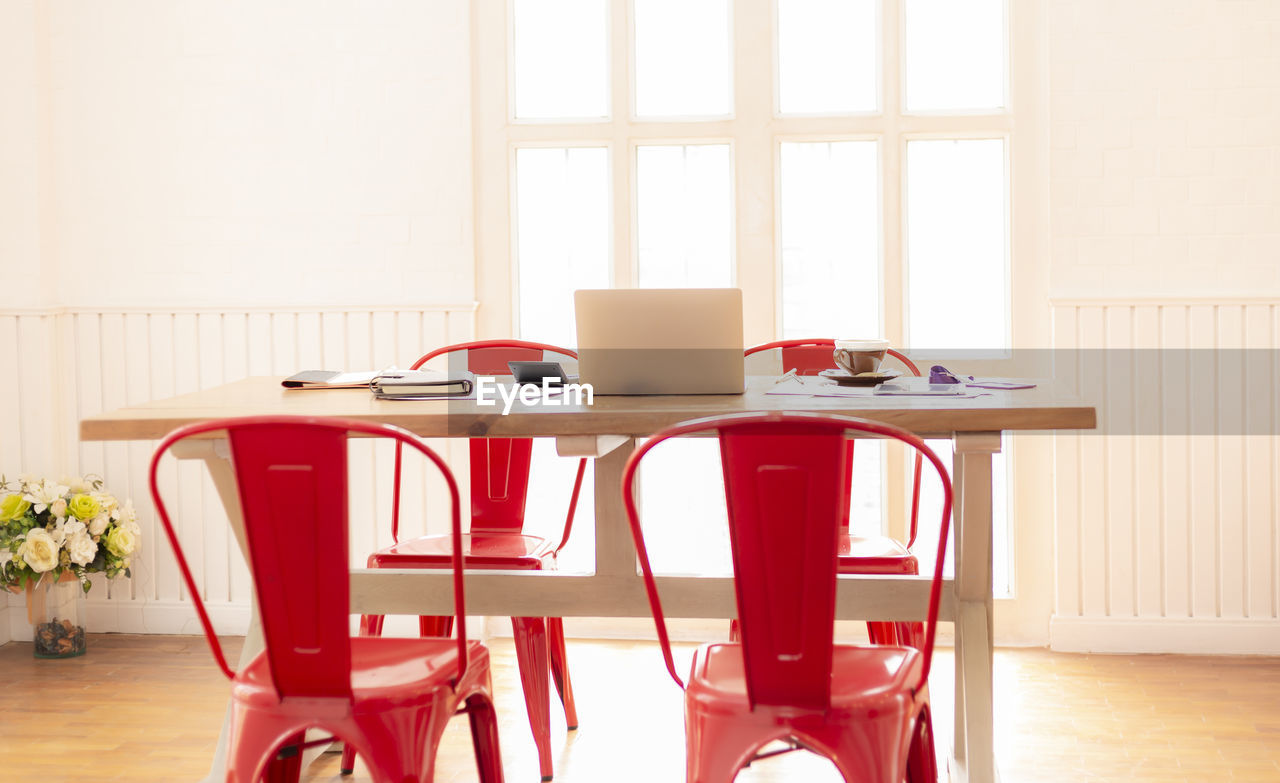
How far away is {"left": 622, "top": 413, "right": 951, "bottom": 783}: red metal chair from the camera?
5.37ft

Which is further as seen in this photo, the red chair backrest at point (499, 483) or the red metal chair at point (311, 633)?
the red chair backrest at point (499, 483)

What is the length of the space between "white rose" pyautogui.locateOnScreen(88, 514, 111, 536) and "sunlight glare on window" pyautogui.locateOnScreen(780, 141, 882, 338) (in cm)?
220

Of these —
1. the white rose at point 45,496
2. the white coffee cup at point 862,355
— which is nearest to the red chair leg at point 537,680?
the white coffee cup at point 862,355

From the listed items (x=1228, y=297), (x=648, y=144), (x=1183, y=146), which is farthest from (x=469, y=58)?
(x=1228, y=297)

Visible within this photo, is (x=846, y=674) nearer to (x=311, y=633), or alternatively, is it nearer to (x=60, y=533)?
(x=311, y=633)

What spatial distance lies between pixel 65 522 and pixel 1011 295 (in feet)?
9.78

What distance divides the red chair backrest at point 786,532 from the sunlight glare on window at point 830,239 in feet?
7.06

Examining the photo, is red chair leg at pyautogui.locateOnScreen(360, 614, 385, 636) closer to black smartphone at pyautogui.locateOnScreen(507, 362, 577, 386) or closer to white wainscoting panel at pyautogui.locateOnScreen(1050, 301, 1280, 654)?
black smartphone at pyautogui.locateOnScreen(507, 362, 577, 386)

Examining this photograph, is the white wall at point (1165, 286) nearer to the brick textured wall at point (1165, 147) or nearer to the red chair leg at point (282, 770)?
the brick textured wall at point (1165, 147)

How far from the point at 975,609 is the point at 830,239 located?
1.86 m

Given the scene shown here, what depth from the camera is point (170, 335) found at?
3.96 metres

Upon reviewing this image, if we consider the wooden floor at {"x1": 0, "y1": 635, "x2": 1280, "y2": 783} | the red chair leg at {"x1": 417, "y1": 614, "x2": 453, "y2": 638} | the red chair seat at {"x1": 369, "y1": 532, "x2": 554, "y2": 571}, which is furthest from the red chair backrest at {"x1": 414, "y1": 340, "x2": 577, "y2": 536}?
the wooden floor at {"x1": 0, "y1": 635, "x2": 1280, "y2": 783}

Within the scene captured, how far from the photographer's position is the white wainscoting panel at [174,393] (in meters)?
3.88

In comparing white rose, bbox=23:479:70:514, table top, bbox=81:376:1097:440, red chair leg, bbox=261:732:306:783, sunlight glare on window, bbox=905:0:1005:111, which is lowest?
red chair leg, bbox=261:732:306:783
